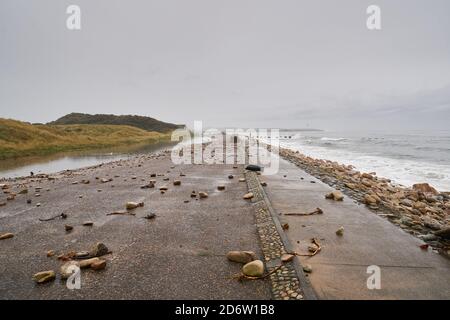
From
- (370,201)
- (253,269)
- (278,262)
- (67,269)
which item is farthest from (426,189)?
(67,269)

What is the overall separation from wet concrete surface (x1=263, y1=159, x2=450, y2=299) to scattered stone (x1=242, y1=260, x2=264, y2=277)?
0.84 metres

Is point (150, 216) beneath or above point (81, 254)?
above

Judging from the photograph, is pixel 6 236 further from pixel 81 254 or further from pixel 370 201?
pixel 370 201

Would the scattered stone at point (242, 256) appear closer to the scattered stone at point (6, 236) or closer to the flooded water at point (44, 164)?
the scattered stone at point (6, 236)

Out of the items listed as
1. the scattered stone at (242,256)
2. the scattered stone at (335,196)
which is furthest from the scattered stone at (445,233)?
the scattered stone at (242,256)

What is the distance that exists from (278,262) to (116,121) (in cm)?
15203

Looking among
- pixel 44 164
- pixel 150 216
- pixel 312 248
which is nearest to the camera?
pixel 312 248

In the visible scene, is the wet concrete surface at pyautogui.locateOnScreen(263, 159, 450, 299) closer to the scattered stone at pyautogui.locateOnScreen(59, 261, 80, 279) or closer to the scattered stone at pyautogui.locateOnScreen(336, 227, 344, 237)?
the scattered stone at pyautogui.locateOnScreen(336, 227, 344, 237)

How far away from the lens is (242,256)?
5.45 meters

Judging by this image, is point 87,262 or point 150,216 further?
point 150,216

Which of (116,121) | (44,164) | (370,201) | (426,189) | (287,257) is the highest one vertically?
(116,121)
